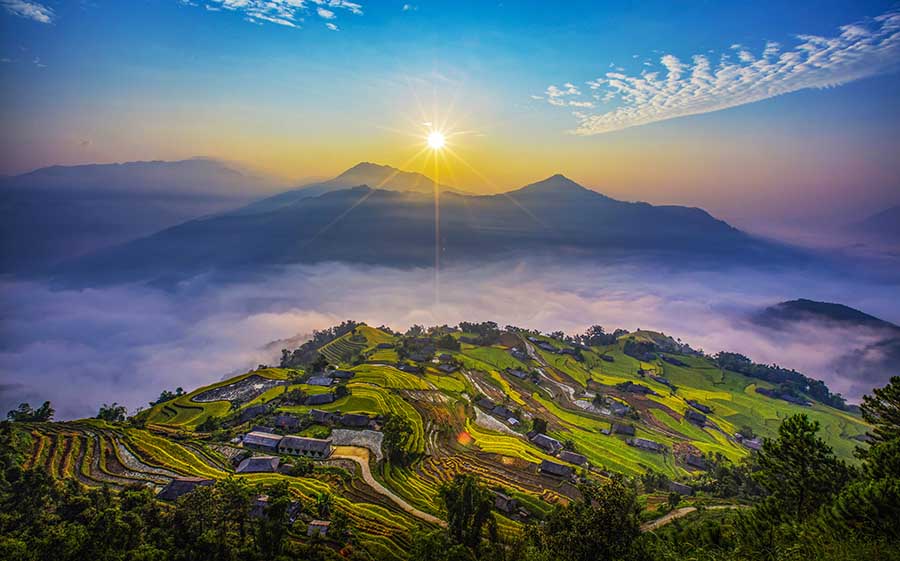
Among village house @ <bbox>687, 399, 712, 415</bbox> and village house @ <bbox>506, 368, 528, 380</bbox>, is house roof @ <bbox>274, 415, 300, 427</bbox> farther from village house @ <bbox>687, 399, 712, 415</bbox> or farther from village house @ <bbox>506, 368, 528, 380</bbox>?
village house @ <bbox>687, 399, 712, 415</bbox>

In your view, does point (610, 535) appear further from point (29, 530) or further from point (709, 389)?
point (709, 389)

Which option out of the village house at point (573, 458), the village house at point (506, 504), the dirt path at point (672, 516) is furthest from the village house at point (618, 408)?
the village house at point (506, 504)

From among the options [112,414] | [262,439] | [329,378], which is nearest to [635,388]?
[329,378]

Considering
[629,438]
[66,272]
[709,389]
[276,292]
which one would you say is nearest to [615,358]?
[709,389]

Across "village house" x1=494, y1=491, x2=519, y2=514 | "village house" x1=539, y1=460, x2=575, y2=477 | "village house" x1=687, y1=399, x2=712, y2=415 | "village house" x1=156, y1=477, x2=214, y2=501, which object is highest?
"village house" x1=156, y1=477, x2=214, y2=501

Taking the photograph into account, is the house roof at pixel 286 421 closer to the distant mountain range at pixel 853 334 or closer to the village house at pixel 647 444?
the village house at pixel 647 444

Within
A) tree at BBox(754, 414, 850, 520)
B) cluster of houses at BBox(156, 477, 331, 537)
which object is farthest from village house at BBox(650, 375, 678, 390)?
cluster of houses at BBox(156, 477, 331, 537)

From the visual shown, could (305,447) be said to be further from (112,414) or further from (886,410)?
(886,410)
